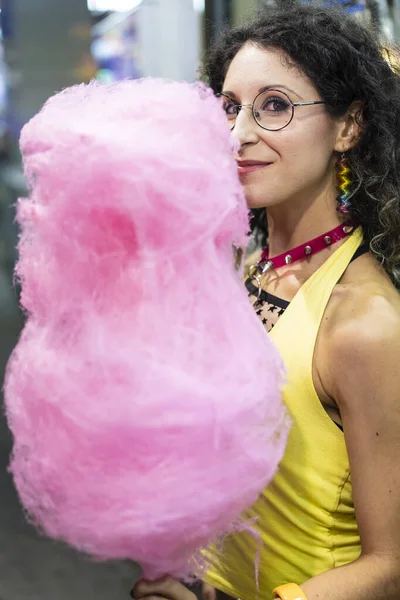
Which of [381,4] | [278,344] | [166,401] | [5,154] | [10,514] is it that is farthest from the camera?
[5,154]

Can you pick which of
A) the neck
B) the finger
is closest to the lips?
the neck

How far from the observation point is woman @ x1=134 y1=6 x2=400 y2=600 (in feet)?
3.48

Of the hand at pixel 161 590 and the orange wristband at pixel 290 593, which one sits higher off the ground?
the hand at pixel 161 590

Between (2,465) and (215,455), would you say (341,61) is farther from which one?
(2,465)

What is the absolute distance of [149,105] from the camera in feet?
3.05

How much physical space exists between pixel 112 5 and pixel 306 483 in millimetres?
4378

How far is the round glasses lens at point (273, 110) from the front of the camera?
45.8 inches

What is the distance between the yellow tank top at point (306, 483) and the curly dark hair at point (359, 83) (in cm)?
7

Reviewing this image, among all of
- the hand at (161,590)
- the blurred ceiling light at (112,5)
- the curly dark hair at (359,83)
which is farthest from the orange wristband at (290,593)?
the blurred ceiling light at (112,5)

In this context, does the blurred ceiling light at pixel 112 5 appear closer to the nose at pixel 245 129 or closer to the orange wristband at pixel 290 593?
the nose at pixel 245 129

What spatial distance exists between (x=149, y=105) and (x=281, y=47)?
0.38 metres

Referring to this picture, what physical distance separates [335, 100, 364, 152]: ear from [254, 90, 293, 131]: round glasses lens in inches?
6.1

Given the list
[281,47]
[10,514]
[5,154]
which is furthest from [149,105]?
[5,154]

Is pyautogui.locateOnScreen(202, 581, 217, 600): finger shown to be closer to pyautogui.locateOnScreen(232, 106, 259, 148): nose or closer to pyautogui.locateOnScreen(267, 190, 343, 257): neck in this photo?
pyautogui.locateOnScreen(267, 190, 343, 257): neck
